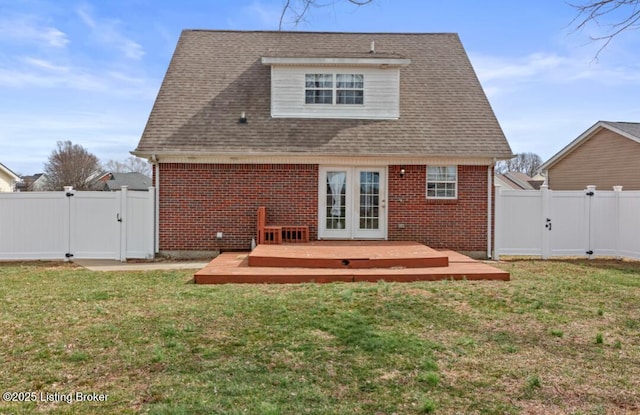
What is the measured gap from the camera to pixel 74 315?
18.6 feet

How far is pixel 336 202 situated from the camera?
11.7 meters

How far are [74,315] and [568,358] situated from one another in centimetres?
601

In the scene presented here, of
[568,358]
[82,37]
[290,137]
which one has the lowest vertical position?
[568,358]

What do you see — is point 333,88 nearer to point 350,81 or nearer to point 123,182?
point 350,81

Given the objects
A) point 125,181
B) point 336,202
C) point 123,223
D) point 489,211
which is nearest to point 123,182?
point 125,181

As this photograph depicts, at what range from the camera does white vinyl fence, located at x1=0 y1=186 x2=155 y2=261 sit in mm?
10727

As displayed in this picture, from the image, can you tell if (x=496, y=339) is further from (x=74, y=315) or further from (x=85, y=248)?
(x=85, y=248)

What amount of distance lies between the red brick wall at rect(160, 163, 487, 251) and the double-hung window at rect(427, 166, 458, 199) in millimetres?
157

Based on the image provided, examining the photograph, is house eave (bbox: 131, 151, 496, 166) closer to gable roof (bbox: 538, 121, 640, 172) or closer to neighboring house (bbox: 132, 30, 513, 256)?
neighboring house (bbox: 132, 30, 513, 256)

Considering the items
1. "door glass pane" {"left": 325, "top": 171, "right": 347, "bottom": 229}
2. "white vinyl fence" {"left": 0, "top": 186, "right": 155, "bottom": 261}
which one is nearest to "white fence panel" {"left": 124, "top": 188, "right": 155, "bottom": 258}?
"white vinyl fence" {"left": 0, "top": 186, "right": 155, "bottom": 261}

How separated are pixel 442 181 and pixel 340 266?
4580mm

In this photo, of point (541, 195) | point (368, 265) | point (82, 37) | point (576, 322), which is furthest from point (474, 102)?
point (82, 37)

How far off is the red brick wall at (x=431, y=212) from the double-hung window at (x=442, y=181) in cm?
13

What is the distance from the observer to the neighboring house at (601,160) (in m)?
15.8
